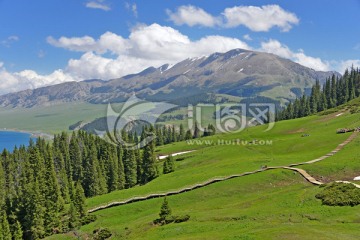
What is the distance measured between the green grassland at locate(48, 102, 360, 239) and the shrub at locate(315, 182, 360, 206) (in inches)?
42.1

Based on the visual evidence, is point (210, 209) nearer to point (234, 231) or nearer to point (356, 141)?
point (234, 231)

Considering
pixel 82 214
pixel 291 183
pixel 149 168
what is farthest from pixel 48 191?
pixel 291 183

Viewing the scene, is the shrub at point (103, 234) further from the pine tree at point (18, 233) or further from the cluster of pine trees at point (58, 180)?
the pine tree at point (18, 233)

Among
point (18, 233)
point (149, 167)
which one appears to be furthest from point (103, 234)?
point (149, 167)

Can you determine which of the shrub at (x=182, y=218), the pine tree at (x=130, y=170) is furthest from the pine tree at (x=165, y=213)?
the pine tree at (x=130, y=170)

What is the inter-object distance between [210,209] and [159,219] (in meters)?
8.08

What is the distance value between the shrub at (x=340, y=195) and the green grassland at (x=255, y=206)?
3.51 ft

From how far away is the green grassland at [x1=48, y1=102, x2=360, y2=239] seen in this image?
35.0m

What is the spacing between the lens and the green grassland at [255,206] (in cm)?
3500

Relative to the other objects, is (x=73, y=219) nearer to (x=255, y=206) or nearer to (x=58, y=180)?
(x=255, y=206)

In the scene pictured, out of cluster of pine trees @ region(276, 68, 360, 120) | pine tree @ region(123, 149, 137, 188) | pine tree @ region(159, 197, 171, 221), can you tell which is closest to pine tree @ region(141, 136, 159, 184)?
pine tree @ region(123, 149, 137, 188)

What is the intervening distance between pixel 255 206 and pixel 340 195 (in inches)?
413

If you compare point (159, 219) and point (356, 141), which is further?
point (356, 141)

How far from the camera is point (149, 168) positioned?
9894cm
